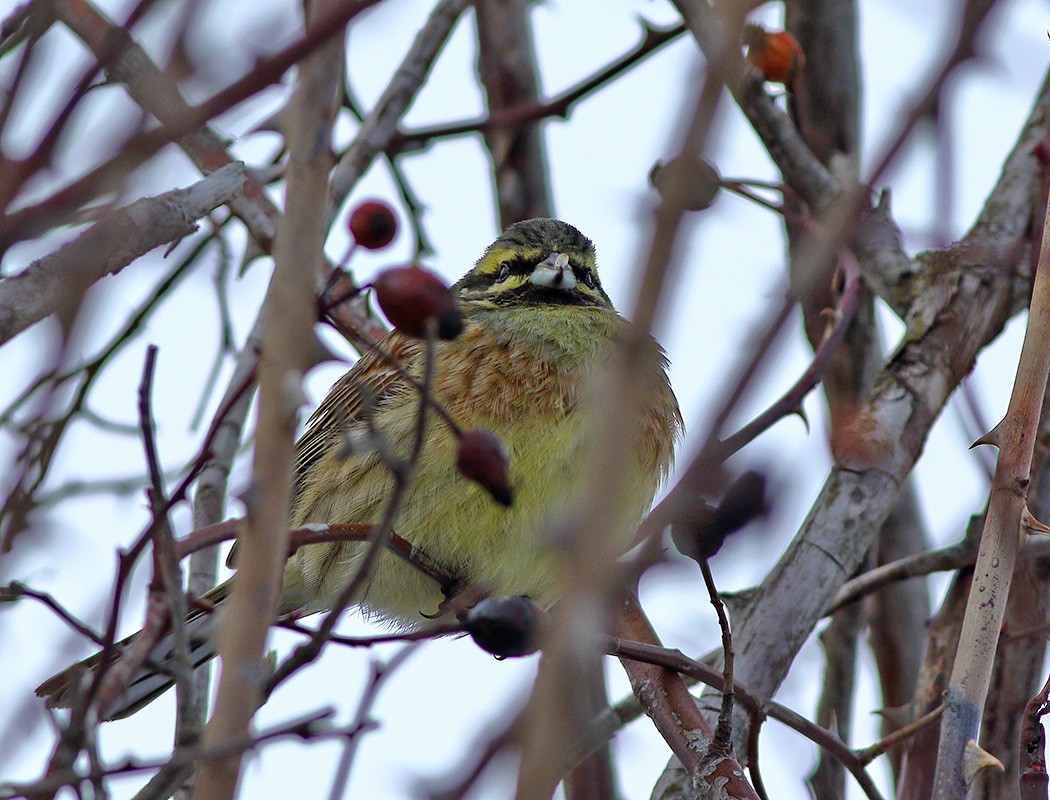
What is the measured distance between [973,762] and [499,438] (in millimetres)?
2094

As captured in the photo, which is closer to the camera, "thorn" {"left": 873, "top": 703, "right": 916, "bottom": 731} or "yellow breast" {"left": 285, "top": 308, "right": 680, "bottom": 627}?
"thorn" {"left": 873, "top": 703, "right": 916, "bottom": 731}

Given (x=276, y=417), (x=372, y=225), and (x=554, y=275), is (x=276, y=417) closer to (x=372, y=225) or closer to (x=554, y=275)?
(x=372, y=225)

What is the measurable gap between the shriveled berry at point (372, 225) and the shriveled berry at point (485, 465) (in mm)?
2020

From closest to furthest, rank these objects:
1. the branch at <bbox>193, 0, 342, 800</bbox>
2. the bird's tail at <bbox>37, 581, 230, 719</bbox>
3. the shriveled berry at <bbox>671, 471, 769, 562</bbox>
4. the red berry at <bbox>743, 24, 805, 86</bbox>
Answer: the branch at <bbox>193, 0, 342, 800</bbox> → the shriveled berry at <bbox>671, 471, 769, 562</bbox> → the bird's tail at <bbox>37, 581, 230, 719</bbox> → the red berry at <bbox>743, 24, 805, 86</bbox>

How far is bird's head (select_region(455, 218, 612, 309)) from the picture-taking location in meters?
5.39

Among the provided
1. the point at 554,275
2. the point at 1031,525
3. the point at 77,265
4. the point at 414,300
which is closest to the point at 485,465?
the point at 414,300

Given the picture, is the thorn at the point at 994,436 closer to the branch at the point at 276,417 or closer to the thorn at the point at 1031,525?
the thorn at the point at 1031,525

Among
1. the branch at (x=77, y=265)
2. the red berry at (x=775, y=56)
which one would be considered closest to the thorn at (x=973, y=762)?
the branch at (x=77, y=265)

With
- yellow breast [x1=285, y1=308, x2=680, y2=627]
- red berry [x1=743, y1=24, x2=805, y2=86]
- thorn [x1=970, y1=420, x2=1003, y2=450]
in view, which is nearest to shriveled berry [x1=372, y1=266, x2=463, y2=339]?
thorn [x1=970, y1=420, x2=1003, y2=450]

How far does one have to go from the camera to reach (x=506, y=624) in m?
2.82

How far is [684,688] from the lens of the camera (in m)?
3.35

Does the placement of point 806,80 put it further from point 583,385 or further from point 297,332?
point 297,332

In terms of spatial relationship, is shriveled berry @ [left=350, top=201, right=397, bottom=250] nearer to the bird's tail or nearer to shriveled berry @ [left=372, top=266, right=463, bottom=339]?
the bird's tail

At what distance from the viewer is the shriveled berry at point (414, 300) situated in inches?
97.3
